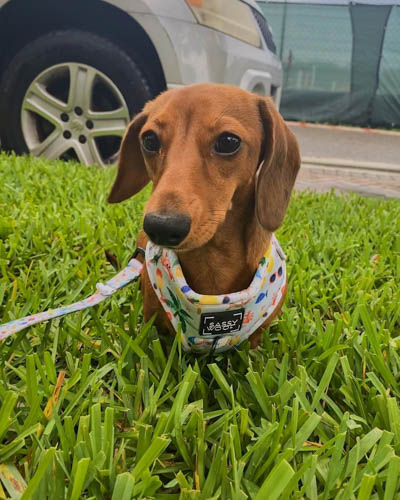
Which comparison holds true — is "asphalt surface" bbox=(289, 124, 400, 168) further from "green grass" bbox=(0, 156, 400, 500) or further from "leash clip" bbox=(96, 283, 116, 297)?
"leash clip" bbox=(96, 283, 116, 297)

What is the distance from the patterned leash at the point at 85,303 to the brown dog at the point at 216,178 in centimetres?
14

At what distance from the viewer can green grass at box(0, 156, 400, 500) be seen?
1043mm

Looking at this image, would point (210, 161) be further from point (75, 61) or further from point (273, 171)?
point (75, 61)

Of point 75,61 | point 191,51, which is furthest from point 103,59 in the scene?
point 191,51

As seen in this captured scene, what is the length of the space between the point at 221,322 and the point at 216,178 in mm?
410

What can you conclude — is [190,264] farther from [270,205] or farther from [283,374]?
[283,374]

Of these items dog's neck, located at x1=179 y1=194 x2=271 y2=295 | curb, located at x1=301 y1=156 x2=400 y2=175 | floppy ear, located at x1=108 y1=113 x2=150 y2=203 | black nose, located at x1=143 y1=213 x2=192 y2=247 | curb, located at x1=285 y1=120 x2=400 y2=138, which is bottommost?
curb, located at x1=285 y1=120 x2=400 y2=138

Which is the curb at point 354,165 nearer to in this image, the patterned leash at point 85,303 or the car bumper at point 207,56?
the car bumper at point 207,56

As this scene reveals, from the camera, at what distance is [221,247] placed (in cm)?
137

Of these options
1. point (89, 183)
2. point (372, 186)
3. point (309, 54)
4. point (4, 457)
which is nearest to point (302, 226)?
point (89, 183)

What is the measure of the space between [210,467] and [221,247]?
1.90 feet

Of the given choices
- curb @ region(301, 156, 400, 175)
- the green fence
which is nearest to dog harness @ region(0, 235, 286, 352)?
curb @ region(301, 156, 400, 175)

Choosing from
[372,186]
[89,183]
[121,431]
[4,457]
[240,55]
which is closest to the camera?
[4,457]

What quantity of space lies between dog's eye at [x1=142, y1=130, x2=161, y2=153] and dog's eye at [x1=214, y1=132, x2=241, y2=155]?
18 centimetres
